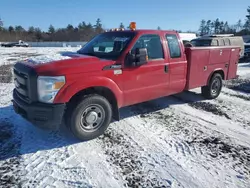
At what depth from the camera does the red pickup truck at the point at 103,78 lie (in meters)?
3.38

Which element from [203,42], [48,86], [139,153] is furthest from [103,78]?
[203,42]

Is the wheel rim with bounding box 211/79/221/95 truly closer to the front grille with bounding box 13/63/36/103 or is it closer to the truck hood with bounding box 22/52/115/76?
the truck hood with bounding box 22/52/115/76

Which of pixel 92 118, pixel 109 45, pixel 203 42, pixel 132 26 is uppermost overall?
pixel 203 42

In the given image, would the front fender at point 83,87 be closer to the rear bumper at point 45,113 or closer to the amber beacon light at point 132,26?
the rear bumper at point 45,113

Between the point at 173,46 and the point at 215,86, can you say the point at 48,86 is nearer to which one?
the point at 173,46

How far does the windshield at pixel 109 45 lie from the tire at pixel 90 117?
927 millimetres

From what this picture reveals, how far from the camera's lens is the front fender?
11.2 feet

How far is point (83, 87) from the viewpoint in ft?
11.8

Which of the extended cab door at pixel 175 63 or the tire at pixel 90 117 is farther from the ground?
the extended cab door at pixel 175 63

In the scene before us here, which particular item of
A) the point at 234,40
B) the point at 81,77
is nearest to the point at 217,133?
the point at 81,77

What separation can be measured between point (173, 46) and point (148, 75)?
1.07 metres

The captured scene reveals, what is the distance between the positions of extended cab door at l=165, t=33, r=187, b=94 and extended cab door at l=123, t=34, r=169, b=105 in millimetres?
178

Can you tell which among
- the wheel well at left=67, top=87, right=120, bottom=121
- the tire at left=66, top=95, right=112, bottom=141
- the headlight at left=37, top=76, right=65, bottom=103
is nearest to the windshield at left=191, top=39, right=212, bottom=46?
the wheel well at left=67, top=87, right=120, bottom=121

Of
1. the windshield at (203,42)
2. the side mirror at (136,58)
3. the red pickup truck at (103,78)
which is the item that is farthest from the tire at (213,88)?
the windshield at (203,42)
